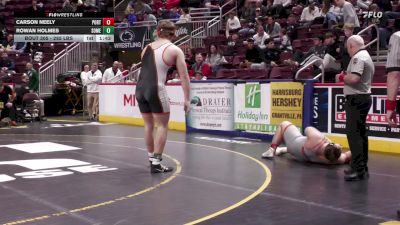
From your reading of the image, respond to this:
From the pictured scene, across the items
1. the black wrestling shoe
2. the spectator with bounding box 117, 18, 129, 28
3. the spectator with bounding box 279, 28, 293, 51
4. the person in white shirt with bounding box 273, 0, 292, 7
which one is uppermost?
the person in white shirt with bounding box 273, 0, 292, 7

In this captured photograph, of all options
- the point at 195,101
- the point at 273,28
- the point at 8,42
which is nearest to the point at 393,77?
the point at 195,101

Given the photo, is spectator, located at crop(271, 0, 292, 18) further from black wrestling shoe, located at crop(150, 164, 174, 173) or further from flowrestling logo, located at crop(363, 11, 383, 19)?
black wrestling shoe, located at crop(150, 164, 174, 173)

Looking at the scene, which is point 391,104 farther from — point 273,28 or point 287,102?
point 273,28

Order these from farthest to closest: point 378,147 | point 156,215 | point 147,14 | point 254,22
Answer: point 147,14
point 254,22
point 378,147
point 156,215

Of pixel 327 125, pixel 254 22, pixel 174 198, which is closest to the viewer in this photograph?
pixel 174 198

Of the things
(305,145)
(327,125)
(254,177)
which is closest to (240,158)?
(305,145)

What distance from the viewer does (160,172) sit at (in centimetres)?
825

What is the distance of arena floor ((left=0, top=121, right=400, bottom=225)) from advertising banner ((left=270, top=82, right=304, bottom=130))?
4.34 feet

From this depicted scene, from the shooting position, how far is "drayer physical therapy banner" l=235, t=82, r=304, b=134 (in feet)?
40.2

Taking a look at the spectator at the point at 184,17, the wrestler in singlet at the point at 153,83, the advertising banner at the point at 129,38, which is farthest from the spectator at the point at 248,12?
the wrestler in singlet at the point at 153,83

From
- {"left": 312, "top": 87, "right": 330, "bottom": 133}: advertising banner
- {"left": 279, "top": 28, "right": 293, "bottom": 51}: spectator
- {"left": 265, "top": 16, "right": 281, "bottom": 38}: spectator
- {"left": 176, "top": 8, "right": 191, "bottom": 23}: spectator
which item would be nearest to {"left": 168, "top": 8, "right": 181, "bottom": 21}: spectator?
{"left": 176, "top": 8, "right": 191, "bottom": 23}: spectator

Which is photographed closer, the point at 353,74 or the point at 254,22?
the point at 353,74

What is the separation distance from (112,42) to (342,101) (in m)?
15.9

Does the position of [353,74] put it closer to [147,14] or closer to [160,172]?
[160,172]
